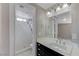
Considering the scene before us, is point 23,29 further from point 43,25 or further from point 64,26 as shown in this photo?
point 64,26

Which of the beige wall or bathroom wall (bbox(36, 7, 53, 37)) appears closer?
the beige wall

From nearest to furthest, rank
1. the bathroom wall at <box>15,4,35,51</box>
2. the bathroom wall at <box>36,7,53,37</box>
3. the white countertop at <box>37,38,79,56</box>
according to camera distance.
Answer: the white countertop at <box>37,38,79,56</box> → the bathroom wall at <box>15,4,35,51</box> → the bathroom wall at <box>36,7,53,37</box>

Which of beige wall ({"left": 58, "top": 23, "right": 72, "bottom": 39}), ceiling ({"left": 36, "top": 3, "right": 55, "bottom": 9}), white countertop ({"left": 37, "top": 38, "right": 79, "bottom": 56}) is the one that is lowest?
white countertop ({"left": 37, "top": 38, "right": 79, "bottom": 56})

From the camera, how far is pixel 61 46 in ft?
5.43

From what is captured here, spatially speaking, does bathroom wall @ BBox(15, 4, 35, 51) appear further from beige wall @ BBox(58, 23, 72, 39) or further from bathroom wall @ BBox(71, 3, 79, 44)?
bathroom wall @ BBox(71, 3, 79, 44)

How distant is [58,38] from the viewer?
5.80 ft

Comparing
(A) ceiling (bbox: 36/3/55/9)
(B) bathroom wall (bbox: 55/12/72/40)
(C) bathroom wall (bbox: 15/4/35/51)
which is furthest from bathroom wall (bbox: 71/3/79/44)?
(C) bathroom wall (bbox: 15/4/35/51)

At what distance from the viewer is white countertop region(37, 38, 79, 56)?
1.43 meters

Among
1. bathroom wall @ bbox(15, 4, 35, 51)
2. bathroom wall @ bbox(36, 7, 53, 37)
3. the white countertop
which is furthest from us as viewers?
bathroom wall @ bbox(36, 7, 53, 37)

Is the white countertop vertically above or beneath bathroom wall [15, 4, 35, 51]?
beneath

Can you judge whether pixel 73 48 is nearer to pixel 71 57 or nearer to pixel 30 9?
pixel 71 57

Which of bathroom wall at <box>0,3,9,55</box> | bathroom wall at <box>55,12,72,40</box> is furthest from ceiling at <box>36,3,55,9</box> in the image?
bathroom wall at <box>0,3,9,55</box>

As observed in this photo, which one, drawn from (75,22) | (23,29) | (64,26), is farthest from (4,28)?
(75,22)

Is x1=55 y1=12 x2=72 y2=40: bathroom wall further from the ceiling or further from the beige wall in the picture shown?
the ceiling
